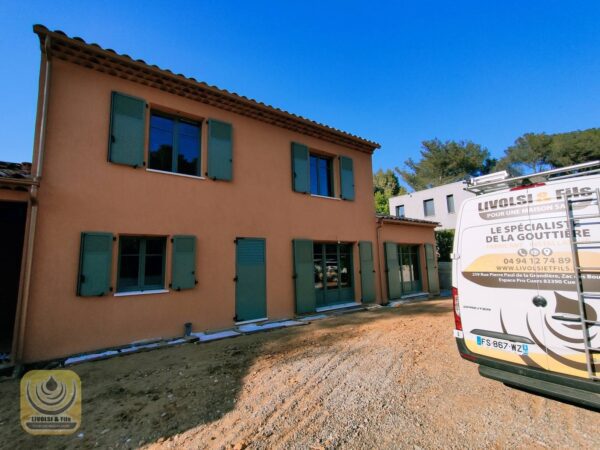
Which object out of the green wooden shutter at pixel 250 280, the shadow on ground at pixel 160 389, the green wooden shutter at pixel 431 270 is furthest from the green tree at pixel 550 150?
the green wooden shutter at pixel 250 280

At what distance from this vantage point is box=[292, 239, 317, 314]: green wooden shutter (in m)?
8.25

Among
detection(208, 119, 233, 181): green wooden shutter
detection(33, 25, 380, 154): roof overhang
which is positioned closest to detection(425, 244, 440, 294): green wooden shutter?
detection(33, 25, 380, 154): roof overhang

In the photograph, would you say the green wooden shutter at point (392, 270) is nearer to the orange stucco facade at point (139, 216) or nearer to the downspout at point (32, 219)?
the orange stucco facade at point (139, 216)

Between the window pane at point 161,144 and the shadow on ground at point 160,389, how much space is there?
12.8 feet

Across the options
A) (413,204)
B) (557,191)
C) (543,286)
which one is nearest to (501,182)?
(557,191)

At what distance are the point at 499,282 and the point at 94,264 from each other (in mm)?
6351

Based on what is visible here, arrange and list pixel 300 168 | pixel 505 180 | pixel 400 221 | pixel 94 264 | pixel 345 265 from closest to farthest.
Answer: pixel 505 180
pixel 94 264
pixel 300 168
pixel 345 265
pixel 400 221

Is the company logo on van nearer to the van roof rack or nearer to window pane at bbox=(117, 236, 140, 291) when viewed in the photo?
the van roof rack

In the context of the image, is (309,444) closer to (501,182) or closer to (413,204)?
(501,182)

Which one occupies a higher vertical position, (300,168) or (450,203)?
(450,203)

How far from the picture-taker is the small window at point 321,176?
31.5ft

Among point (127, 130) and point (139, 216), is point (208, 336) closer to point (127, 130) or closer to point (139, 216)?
point (139, 216)

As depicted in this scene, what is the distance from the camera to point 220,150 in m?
→ 7.46

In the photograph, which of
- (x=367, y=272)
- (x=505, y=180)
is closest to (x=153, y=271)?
(x=505, y=180)
